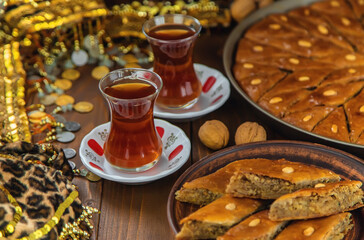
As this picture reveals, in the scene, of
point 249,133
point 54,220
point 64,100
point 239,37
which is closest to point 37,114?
point 64,100

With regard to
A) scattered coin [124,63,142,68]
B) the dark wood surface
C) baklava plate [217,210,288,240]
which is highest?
baklava plate [217,210,288,240]

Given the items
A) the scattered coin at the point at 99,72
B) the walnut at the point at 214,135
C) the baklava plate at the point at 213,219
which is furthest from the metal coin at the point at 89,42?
the baklava plate at the point at 213,219

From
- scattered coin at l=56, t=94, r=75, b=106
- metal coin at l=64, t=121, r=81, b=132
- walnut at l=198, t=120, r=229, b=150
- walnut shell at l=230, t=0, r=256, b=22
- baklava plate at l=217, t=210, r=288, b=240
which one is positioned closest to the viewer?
baklava plate at l=217, t=210, r=288, b=240

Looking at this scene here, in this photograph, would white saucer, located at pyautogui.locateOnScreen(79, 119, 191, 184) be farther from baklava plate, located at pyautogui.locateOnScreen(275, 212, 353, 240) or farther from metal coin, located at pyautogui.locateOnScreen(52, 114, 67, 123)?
baklava plate, located at pyautogui.locateOnScreen(275, 212, 353, 240)

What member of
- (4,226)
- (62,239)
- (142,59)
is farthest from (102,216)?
(142,59)

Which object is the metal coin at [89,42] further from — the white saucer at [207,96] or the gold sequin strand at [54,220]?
the gold sequin strand at [54,220]

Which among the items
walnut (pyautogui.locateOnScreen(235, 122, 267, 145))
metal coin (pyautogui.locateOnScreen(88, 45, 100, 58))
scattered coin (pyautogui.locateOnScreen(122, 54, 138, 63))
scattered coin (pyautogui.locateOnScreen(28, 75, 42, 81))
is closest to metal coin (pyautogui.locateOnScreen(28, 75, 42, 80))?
scattered coin (pyautogui.locateOnScreen(28, 75, 42, 81))

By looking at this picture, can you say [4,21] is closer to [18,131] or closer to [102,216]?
[18,131]
